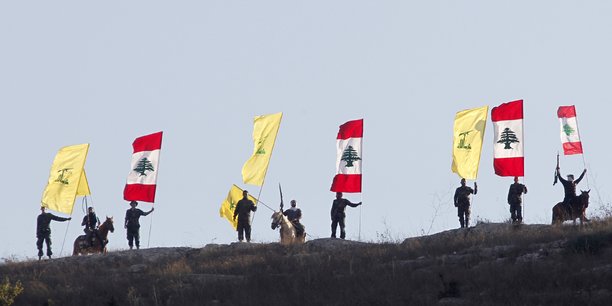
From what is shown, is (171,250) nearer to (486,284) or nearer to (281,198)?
(281,198)

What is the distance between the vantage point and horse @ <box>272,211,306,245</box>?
46562mm

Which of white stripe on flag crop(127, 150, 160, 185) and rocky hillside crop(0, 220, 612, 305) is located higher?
white stripe on flag crop(127, 150, 160, 185)

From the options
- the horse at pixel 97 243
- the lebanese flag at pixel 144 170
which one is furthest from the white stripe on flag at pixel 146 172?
the horse at pixel 97 243

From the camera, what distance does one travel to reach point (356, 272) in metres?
39.6

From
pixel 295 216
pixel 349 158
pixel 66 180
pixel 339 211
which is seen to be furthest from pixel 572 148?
pixel 66 180

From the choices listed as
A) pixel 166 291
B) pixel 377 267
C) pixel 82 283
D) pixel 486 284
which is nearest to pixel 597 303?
pixel 486 284

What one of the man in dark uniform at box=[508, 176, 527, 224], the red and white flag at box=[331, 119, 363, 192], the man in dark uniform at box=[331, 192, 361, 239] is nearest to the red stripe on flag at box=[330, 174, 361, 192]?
the red and white flag at box=[331, 119, 363, 192]

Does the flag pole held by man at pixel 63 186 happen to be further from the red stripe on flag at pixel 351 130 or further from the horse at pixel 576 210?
the horse at pixel 576 210

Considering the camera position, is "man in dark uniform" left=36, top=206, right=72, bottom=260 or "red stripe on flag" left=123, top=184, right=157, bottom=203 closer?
"man in dark uniform" left=36, top=206, right=72, bottom=260

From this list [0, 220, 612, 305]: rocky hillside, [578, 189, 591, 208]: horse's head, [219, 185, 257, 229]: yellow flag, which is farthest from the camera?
[219, 185, 257, 229]: yellow flag

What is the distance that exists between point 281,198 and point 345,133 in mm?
2958

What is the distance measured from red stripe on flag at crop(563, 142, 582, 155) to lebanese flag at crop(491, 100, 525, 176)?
1379 millimetres

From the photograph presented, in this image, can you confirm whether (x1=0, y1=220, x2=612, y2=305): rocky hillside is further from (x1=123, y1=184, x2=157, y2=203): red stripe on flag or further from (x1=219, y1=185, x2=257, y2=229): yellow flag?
(x1=219, y1=185, x2=257, y2=229): yellow flag

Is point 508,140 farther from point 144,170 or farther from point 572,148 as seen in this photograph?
point 144,170
